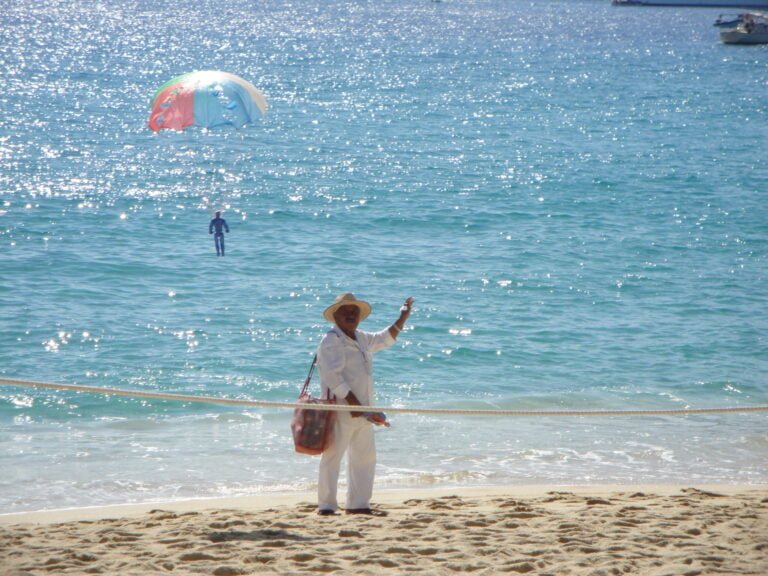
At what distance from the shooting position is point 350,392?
7.34 meters

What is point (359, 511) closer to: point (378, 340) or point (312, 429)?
point (312, 429)

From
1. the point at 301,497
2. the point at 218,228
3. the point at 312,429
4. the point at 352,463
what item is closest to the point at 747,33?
the point at 218,228

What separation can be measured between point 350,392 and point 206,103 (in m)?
7.51

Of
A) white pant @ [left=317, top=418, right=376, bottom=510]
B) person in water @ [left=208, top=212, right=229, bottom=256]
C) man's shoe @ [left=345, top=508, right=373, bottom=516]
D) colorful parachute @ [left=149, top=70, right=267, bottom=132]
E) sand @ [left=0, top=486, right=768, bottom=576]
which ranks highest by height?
colorful parachute @ [left=149, top=70, right=267, bottom=132]

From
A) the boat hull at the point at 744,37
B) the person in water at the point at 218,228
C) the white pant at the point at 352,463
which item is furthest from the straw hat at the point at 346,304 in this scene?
the boat hull at the point at 744,37

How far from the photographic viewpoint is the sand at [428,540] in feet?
19.5

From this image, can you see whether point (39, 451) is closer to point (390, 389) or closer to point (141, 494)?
point (141, 494)

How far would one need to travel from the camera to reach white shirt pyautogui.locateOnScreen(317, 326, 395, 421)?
732cm

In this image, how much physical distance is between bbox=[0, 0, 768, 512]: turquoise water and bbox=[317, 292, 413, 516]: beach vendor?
229 cm

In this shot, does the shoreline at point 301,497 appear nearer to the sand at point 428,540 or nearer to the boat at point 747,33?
the sand at point 428,540

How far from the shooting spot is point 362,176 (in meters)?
28.5

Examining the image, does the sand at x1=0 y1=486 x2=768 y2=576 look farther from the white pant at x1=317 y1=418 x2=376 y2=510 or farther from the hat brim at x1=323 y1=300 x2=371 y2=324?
the hat brim at x1=323 y1=300 x2=371 y2=324

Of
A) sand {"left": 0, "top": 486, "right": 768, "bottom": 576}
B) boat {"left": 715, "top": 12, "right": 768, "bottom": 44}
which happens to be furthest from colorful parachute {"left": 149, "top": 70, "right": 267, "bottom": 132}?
boat {"left": 715, "top": 12, "right": 768, "bottom": 44}

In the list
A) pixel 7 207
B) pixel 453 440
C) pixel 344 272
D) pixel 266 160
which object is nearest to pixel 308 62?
pixel 266 160
